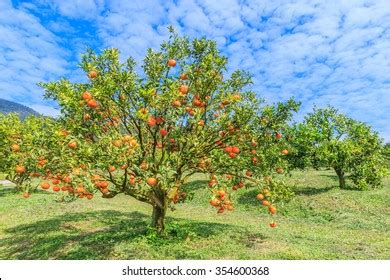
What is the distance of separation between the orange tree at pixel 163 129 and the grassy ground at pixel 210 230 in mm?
2598

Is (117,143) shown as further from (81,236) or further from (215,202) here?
(81,236)

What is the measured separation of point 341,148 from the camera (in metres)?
41.8

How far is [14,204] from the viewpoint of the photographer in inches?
1529

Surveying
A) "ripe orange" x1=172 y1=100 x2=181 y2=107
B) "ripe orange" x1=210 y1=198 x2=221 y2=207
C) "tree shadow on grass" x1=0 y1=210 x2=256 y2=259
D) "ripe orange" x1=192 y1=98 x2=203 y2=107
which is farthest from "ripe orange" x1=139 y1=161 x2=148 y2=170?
"tree shadow on grass" x1=0 y1=210 x2=256 y2=259

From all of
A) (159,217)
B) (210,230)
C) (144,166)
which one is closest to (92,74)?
(144,166)

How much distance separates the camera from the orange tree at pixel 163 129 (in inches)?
637

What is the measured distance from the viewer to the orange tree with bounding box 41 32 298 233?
637 inches

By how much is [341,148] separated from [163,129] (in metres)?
29.6

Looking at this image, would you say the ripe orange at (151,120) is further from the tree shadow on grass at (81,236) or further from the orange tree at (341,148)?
the orange tree at (341,148)

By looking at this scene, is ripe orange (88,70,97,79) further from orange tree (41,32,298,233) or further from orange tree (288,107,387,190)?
orange tree (288,107,387,190)

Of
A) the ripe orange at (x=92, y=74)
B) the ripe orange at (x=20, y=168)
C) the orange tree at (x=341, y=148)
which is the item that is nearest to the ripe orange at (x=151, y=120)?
the ripe orange at (x=92, y=74)

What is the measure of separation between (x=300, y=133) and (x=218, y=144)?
2521cm
